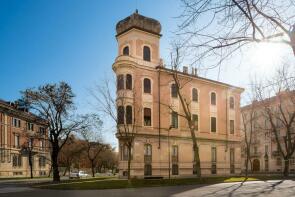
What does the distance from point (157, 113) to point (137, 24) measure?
10989 millimetres

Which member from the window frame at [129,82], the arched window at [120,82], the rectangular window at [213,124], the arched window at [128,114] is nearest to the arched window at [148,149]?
the arched window at [128,114]

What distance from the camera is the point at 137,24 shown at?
42688 mm

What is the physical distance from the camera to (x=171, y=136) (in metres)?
44.2

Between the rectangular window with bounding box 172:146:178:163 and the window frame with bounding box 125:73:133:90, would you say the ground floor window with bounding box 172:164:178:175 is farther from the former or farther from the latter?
the window frame with bounding box 125:73:133:90

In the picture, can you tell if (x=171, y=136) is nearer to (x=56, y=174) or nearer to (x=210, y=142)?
(x=210, y=142)

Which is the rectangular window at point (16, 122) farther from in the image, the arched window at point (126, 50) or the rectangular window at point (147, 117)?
the rectangular window at point (147, 117)

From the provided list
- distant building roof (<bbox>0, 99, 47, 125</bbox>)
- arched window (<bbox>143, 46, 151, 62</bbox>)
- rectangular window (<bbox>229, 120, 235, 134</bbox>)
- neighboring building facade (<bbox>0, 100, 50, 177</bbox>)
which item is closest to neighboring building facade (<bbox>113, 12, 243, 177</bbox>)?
arched window (<bbox>143, 46, 151, 62</bbox>)

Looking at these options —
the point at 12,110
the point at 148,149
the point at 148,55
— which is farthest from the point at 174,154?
the point at 12,110

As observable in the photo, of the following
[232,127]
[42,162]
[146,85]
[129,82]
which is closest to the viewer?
[129,82]

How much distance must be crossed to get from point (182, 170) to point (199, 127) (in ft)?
22.1

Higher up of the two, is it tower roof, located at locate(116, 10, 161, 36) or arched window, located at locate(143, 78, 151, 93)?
tower roof, located at locate(116, 10, 161, 36)

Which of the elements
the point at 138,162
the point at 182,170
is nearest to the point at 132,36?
the point at 138,162

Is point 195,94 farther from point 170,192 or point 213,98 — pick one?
point 170,192

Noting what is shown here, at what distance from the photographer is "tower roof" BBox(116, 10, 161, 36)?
140ft
